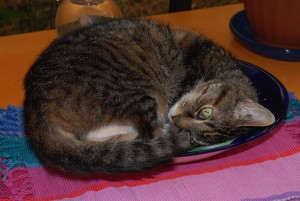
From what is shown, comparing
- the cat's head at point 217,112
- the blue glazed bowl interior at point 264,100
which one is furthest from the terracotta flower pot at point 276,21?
the cat's head at point 217,112

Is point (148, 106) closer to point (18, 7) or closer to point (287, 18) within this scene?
point (287, 18)

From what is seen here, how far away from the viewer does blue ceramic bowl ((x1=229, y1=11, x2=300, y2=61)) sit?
1459mm

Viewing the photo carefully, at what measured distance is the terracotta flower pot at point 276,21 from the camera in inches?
55.9

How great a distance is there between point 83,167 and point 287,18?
0.84 m

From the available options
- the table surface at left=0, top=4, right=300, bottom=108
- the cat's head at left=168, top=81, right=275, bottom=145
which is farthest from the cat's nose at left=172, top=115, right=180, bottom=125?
the table surface at left=0, top=4, right=300, bottom=108

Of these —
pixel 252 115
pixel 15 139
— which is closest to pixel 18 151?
pixel 15 139

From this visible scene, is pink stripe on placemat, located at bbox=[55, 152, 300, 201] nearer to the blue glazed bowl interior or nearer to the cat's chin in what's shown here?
the blue glazed bowl interior

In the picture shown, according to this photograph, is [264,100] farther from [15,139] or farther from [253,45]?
[15,139]

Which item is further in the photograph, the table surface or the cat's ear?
the table surface

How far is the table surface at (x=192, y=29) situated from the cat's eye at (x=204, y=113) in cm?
32

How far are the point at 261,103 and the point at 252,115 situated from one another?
16 cm

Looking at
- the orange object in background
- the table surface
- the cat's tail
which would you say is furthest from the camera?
the orange object in background

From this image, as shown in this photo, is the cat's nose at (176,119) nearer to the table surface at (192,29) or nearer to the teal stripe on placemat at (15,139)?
the teal stripe on placemat at (15,139)

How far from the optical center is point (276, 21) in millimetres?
1468
